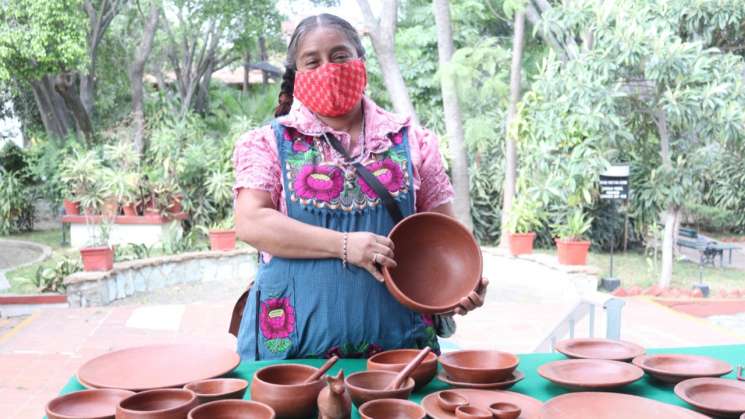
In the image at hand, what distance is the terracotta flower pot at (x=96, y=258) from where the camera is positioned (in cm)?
684

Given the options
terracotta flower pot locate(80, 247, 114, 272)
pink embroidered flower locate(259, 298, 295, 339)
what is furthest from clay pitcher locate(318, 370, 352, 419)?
terracotta flower pot locate(80, 247, 114, 272)

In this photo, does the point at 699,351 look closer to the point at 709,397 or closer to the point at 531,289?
the point at 709,397

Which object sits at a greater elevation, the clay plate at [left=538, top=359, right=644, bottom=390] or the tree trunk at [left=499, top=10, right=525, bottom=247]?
the tree trunk at [left=499, top=10, right=525, bottom=247]

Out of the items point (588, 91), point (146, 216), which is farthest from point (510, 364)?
point (146, 216)

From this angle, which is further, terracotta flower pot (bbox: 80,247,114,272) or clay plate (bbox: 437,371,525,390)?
terracotta flower pot (bbox: 80,247,114,272)

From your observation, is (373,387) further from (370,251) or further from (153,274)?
(153,274)

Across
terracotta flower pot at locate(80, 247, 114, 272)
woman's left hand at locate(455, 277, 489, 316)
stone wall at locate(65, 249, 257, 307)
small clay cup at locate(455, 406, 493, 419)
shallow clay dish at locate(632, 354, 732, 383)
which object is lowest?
stone wall at locate(65, 249, 257, 307)

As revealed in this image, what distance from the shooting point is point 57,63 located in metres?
9.79

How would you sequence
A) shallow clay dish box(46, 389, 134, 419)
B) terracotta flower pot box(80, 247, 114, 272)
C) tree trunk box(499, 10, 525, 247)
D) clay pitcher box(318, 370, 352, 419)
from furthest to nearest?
tree trunk box(499, 10, 525, 247) < terracotta flower pot box(80, 247, 114, 272) < shallow clay dish box(46, 389, 134, 419) < clay pitcher box(318, 370, 352, 419)

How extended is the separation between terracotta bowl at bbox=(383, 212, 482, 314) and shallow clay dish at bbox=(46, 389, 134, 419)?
2.34 feet

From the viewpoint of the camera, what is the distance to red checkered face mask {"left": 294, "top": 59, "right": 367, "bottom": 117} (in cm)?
189

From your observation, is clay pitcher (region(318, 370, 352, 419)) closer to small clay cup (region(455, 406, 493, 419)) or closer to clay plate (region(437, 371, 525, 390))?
small clay cup (region(455, 406, 493, 419))

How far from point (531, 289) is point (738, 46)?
175 inches

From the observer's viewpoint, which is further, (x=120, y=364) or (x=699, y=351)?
(x=699, y=351)
